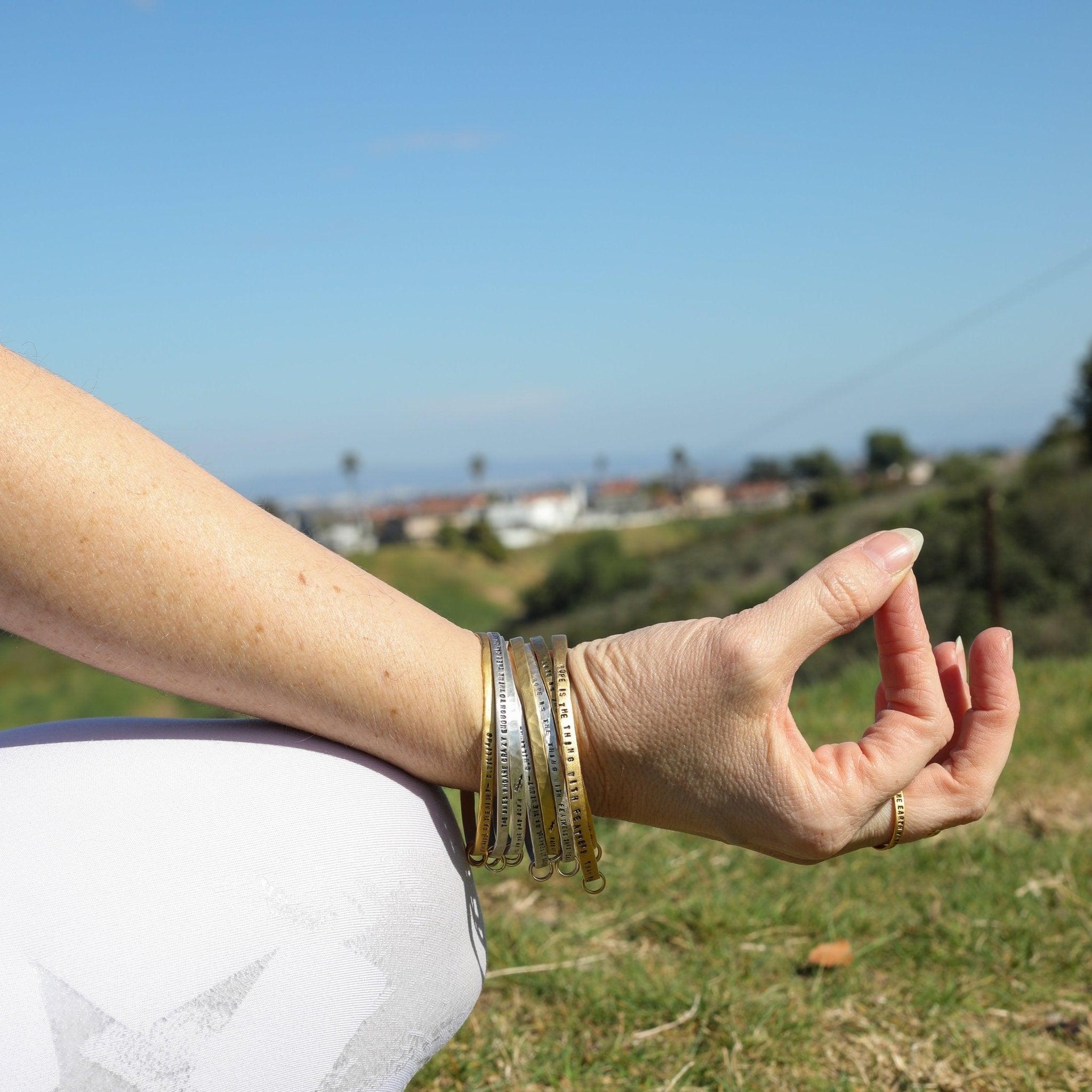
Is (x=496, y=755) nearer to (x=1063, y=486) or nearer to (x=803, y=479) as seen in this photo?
(x=1063, y=486)

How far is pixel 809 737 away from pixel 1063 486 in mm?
17947

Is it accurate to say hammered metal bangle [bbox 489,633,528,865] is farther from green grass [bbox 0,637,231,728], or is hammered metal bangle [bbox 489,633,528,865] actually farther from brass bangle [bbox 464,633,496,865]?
green grass [bbox 0,637,231,728]

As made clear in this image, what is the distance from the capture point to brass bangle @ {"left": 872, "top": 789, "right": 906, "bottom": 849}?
4.27 ft

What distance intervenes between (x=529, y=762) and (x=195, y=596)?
41 cm

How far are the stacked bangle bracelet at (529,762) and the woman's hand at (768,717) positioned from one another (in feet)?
0.12

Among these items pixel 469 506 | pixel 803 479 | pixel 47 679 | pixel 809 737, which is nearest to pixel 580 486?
pixel 469 506

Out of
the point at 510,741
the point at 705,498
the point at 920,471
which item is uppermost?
the point at 510,741

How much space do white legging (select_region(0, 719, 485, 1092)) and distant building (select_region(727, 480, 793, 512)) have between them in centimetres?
4379

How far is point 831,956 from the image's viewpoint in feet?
6.69

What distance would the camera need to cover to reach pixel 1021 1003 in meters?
1.89

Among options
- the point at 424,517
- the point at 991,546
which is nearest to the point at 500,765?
the point at 991,546

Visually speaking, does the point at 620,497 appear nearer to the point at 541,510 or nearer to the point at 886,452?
the point at 541,510

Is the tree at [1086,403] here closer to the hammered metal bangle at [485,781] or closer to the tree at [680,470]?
the hammered metal bangle at [485,781]

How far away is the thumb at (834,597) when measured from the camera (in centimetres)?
119
